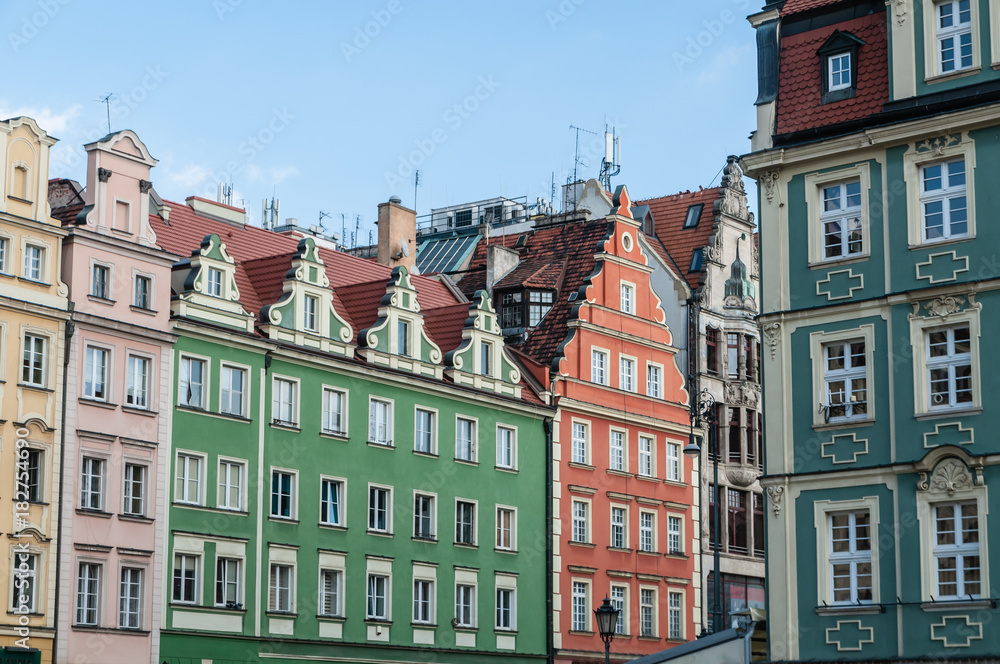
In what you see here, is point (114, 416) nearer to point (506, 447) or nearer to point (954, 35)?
point (506, 447)

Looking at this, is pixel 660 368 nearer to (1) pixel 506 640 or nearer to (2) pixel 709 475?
(2) pixel 709 475

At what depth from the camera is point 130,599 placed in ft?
148

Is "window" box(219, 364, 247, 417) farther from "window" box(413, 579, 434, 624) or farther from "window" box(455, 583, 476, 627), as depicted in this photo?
"window" box(455, 583, 476, 627)

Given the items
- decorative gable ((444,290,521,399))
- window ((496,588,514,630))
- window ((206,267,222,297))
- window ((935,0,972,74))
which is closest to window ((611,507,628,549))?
window ((496,588,514,630))

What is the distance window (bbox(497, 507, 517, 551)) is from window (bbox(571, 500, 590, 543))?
2.56 metres

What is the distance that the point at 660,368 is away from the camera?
62812mm

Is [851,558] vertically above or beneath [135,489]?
beneath

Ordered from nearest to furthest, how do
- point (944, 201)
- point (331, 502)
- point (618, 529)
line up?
point (944, 201) → point (331, 502) → point (618, 529)

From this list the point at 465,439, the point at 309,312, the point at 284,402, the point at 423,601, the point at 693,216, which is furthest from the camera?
the point at 693,216

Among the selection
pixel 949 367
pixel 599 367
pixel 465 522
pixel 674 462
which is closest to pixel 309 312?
pixel 465 522

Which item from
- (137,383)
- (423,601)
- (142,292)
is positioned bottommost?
(423,601)

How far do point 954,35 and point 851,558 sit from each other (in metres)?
10.2

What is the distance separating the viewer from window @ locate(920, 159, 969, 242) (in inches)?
1280

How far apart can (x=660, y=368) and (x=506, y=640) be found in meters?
12.5
